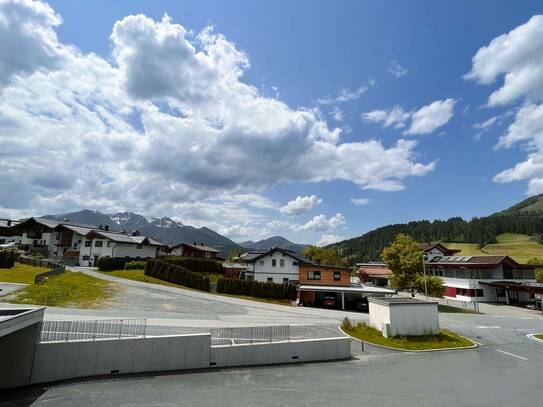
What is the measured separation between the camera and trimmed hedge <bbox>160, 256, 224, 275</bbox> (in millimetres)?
55031

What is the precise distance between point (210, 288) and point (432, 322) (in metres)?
30.8

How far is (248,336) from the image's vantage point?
2239cm

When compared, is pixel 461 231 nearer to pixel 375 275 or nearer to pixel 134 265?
pixel 375 275

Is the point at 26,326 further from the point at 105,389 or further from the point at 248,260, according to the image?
the point at 248,260

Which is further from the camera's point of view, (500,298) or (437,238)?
(437,238)

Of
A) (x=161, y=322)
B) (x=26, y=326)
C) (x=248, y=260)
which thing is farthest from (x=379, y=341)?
(x=248, y=260)

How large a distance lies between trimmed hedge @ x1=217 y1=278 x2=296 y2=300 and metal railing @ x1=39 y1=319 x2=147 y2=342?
2232cm

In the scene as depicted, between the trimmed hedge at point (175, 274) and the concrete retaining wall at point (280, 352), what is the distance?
2917cm

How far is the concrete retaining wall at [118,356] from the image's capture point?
15.5 meters

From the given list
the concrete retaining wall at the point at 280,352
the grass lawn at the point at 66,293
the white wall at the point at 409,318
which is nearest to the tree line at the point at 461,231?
the white wall at the point at 409,318

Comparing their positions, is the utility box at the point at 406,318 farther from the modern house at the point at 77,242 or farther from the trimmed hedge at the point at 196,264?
the modern house at the point at 77,242

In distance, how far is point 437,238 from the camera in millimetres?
178625

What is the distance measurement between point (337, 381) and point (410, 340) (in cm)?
1261

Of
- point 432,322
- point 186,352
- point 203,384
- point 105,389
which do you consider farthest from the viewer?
point 432,322
